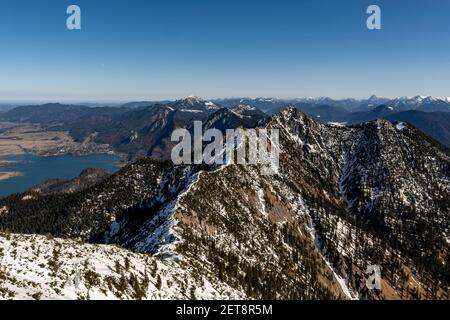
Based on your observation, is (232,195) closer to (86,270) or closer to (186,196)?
(186,196)

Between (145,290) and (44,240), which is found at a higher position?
(44,240)

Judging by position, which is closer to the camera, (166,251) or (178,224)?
(166,251)

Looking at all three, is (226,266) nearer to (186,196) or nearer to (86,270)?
(186,196)

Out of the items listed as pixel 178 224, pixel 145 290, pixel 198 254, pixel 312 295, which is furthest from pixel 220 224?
pixel 145 290
